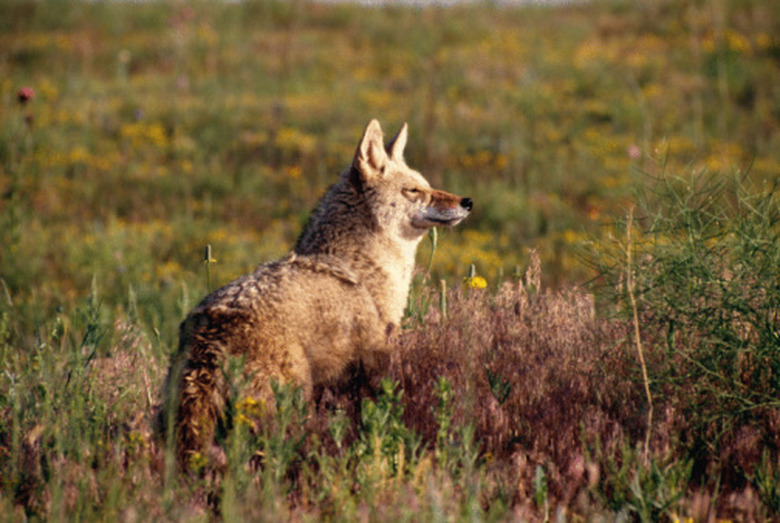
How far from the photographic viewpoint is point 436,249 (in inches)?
294

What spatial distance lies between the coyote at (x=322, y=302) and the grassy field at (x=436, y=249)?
20cm


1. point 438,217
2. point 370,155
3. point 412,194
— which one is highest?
point 370,155

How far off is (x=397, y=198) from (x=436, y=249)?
2.67 metres

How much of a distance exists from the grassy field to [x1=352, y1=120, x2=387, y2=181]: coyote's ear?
928mm

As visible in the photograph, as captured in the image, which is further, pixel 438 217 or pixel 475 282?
pixel 475 282

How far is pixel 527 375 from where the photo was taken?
4.27m

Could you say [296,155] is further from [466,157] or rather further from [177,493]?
[177,493]

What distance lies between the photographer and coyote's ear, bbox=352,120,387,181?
15.8 feet

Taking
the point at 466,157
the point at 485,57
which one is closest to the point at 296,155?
the point at 466,157

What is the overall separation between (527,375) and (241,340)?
61.9 inches

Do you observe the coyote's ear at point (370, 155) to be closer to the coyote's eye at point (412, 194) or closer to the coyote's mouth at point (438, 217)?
the coyote's eye at point (412, 194)

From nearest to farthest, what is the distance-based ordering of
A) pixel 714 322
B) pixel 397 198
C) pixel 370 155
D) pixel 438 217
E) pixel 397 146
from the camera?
pixel 714 322 < pixel 438 217 < pixel 397 198 < pixel 370 155 < pixel 397 146

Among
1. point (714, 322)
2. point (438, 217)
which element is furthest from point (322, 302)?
point (714, 322)

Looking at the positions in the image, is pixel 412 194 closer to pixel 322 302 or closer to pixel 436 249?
pixel 322 302
